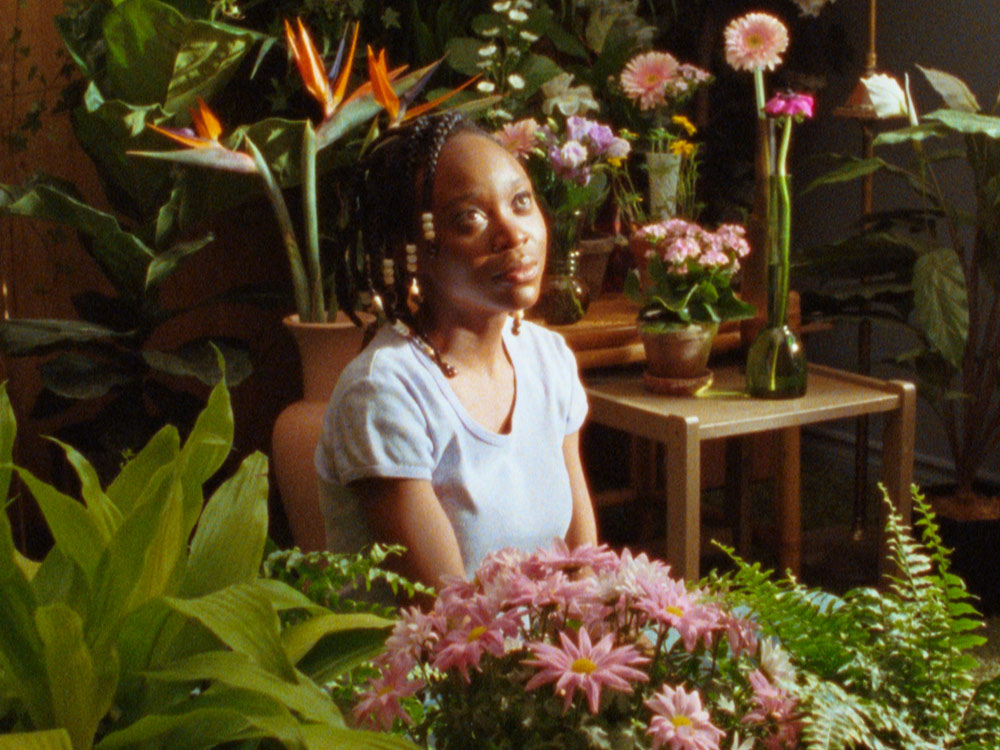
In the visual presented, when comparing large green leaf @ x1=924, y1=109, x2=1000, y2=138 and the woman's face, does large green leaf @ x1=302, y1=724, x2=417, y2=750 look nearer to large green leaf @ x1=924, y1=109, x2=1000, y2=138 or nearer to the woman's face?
the woman's face

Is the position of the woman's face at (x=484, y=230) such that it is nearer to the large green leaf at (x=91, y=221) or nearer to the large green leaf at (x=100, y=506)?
the large green leaf at (x=100, y=506)

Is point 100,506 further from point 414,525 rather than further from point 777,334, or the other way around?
point 777,334

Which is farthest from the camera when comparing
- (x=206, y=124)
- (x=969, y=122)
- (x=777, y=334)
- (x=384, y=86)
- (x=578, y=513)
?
(x=969, y=122)

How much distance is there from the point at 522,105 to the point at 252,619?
223cm

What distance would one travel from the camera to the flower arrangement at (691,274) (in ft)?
7.12

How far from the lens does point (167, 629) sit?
25.7 inches

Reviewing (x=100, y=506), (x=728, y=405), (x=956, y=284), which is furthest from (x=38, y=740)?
(x=956, y=284)

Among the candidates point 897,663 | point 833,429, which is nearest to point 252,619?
point 897,663

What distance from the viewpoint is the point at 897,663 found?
0.70 meters

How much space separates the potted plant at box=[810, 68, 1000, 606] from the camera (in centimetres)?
253

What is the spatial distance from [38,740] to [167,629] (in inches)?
3.8

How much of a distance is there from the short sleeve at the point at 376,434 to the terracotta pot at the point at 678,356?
1003mm

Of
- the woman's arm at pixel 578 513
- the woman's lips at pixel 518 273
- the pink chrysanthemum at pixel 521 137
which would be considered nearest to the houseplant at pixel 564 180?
the pink chrysanthemum at pixel 521 137

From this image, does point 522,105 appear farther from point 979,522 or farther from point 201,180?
point 979,522
